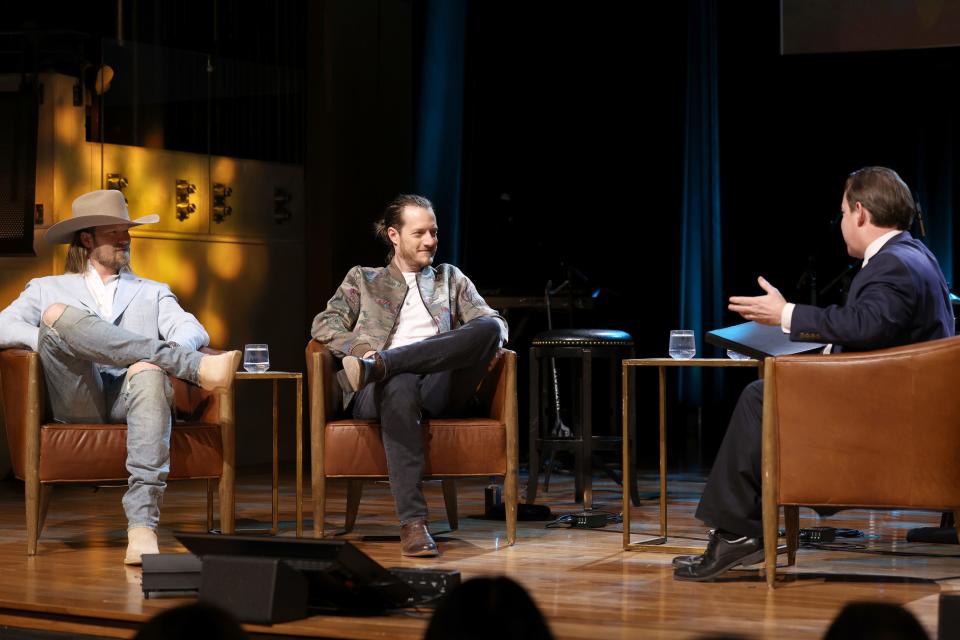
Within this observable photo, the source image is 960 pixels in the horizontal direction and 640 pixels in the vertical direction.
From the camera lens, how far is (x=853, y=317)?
323 centimetres

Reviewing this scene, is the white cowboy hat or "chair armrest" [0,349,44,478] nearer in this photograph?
"chair armrest" [0,349,44,478]

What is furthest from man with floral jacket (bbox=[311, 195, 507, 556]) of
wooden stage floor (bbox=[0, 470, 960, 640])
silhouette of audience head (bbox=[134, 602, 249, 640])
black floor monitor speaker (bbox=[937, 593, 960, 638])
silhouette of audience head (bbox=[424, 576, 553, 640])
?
silhouette of audience head (bbox=[134, 602, 249, 640])

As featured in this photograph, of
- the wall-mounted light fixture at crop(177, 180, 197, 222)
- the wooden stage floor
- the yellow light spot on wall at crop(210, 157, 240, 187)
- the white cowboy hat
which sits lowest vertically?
the wooden stage floor

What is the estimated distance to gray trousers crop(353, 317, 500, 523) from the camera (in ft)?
12.6

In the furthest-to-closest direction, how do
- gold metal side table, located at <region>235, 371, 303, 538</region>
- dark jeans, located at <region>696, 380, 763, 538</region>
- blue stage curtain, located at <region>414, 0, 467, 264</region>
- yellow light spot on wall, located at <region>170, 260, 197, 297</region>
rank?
blue stage curtain, located at <region>414, 0, 467, 264</region>
yellow light spot on wall, located at <region>170, 260, 197, 297</region>
gold metal side table, located at <region>235, 371, 303, 538</region>
dark jeans, located at <region>696, 380, 763, 538</region>

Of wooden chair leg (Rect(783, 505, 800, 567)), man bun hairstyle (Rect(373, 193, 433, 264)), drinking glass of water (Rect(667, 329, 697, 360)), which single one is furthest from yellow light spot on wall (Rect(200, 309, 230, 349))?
wooden chair leg (Rect(783, 505, 800, 567))

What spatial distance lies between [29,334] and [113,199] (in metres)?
0.53

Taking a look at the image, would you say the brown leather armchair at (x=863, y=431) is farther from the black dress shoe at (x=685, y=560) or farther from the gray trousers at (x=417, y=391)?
the gray trousers at (x=417, y=391)

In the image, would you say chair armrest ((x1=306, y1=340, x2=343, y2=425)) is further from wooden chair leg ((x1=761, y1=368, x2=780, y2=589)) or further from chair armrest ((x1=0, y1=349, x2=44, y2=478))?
wooden chair leg ((x1=761, y1=368, x2=780, y2=589))

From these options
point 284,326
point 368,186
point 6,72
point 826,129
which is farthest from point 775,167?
point 6,72

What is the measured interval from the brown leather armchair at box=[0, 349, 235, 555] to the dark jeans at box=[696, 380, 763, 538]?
1468 mm

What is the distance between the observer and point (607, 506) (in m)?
5.27

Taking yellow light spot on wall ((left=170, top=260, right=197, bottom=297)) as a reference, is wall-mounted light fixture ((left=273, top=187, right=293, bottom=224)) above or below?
above

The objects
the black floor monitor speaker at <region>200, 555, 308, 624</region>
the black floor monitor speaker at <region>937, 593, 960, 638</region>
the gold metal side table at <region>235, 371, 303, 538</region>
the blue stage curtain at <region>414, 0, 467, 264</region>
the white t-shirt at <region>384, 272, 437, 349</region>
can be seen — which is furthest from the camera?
the blue stage curtain at <region>414, 0, 467, 264</region>
